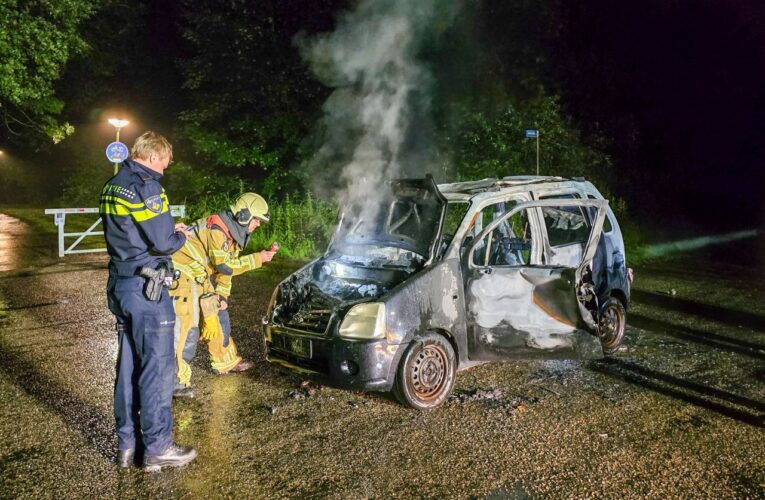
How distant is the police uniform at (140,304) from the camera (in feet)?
12.3

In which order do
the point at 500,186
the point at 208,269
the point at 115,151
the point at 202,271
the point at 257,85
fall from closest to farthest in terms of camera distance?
the point at 202,271
the point at 208,269
the point at 500,186
the point at 115,151
the point at 257,85

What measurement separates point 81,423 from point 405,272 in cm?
277

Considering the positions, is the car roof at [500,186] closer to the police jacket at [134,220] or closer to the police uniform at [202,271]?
the police uniform at [202,271]

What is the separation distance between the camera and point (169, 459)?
12.8 ft

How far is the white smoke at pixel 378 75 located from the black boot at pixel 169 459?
5.33 m

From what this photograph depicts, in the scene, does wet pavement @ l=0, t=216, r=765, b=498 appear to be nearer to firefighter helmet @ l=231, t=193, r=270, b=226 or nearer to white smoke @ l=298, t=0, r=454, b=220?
firefighter helmet @ l=231, t=193, r=270, b=226

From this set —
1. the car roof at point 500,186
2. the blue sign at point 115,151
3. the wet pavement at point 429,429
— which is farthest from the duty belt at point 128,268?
the blue sign at point 115,151

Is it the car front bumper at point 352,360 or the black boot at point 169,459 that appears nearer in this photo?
the black boot at point 169,459

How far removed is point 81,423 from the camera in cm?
464

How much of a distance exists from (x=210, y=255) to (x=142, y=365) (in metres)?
1.62

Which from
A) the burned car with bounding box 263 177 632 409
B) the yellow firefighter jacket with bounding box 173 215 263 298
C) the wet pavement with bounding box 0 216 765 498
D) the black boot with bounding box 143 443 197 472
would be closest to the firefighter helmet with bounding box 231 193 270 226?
the yellow firefighter jacket with bounding box 173 215 263 298

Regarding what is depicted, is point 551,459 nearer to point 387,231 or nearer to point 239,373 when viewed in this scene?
point 387,231

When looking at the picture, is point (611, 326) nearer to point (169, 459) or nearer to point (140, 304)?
point (169, 459)

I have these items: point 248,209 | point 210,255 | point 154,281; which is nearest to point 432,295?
point 248,209
